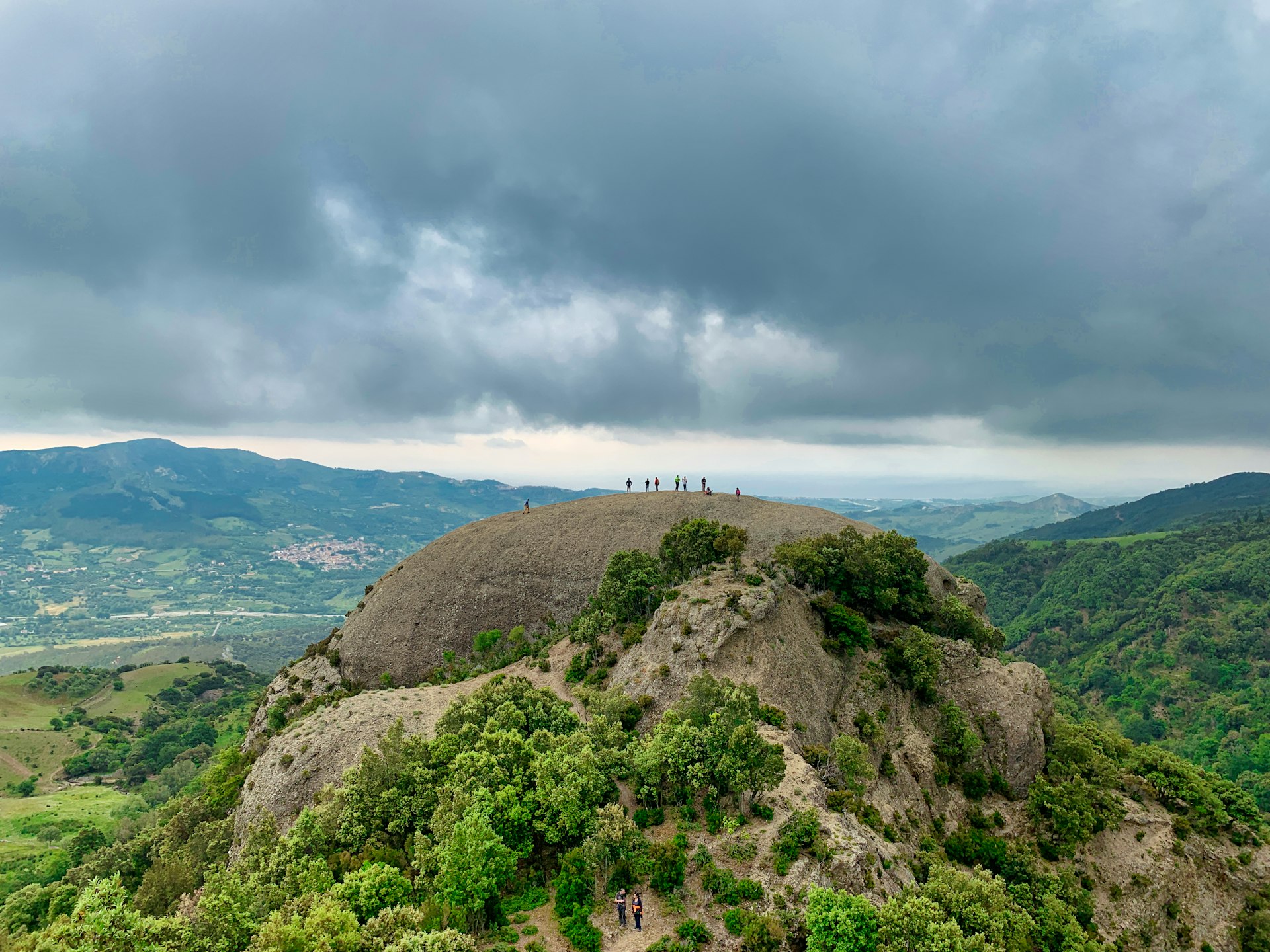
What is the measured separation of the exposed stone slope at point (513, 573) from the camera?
3433 inches

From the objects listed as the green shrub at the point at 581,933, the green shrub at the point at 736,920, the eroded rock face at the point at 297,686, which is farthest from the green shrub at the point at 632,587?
the eroded rock face at the point at 297,686

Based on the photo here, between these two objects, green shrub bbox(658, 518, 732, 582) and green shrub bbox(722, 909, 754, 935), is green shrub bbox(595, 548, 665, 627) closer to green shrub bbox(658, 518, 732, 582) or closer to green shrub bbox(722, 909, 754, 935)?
green shrub bbox(658, 518, 732, 582)

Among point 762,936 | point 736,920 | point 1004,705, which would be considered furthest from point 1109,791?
point 736,920

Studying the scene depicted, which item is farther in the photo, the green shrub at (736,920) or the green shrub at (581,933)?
the green shrub at (736,920)

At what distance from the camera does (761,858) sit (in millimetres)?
37094

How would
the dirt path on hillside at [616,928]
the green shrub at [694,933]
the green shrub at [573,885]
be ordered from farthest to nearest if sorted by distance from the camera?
the green shrub at [573,885], the dirt path on hillside at [616,928], the green shrub at [694,933]

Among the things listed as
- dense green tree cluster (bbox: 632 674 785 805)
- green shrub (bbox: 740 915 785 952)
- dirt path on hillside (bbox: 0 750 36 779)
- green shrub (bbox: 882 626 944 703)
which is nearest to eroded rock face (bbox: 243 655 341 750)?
dense green tree cluster (bbox: 632 674 785 805)

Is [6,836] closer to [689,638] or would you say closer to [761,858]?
[689,638]

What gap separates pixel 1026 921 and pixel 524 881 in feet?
102

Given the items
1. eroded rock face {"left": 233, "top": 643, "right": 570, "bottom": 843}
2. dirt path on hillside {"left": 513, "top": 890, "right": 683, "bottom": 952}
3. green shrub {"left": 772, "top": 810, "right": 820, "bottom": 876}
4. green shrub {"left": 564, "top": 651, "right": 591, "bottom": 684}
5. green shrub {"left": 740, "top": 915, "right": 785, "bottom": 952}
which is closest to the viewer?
green shrub {"left": 740, "top": 915, "right": 785, "bottom": 952}

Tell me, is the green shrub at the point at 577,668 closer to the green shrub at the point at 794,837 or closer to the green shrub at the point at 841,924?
the green shrub at the point at 794,837

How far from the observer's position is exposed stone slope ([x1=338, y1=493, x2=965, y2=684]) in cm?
8719

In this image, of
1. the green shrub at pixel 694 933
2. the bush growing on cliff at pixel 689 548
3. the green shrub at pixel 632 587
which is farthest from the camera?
the bush growing on cliff at pixel 689 548

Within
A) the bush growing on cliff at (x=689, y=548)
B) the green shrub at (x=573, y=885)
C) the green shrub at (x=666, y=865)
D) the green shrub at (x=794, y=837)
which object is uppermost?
the bush growing on cliff at (x=689, y=548)
